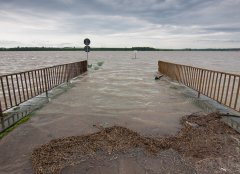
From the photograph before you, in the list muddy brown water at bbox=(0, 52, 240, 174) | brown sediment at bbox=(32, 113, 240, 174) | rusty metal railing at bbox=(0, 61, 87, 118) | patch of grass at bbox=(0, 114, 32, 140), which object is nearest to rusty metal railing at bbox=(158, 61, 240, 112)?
muddy brown water at bbox=(0, 52, 240, 174)

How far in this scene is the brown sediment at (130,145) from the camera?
3.60 m

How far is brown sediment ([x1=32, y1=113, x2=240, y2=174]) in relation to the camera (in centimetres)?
360

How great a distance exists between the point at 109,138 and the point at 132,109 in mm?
2416

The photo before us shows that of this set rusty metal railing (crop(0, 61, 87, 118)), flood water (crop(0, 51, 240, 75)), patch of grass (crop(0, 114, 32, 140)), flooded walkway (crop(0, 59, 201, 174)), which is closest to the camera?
flooded walkway (crop(0, 59, 201, 174))

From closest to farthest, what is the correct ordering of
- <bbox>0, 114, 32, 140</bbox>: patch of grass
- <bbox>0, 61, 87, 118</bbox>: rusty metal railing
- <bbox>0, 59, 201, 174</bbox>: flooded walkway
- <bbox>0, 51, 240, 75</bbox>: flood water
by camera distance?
<bbox>0, 59, 201, 174</bbox>: flooded walkway
<bbox>0, 114, 32, 140</bbox>: patch of grass
<bbox>0, 61, 87, 118</bbox>: rusty metal railing
<bbox>0, 51, 240, 75</bbox>: flood water

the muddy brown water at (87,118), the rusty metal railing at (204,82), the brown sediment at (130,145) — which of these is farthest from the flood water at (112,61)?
the brown sediment at (130,145)

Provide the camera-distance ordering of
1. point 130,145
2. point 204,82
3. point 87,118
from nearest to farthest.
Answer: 1. point 130,145
2. point 87,118
3. point 204,82

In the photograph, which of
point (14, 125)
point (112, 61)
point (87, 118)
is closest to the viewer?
point (14, 125)

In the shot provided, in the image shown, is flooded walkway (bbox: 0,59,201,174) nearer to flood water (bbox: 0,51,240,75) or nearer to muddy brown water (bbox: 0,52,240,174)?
muddy brown water (bbox: 0,52,240,174)

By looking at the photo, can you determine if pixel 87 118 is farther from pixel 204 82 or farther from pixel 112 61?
pixel 112 61

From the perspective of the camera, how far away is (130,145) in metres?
4.14

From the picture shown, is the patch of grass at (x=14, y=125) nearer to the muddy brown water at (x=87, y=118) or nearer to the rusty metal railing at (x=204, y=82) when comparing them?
the muddy brown water at (x=87, y=118)

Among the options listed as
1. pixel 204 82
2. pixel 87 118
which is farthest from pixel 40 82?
pixel 204 82

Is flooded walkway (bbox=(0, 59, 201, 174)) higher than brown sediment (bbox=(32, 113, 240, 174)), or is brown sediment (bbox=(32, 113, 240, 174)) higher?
brown sediment (bbox=(32, 113, 240, 174))
